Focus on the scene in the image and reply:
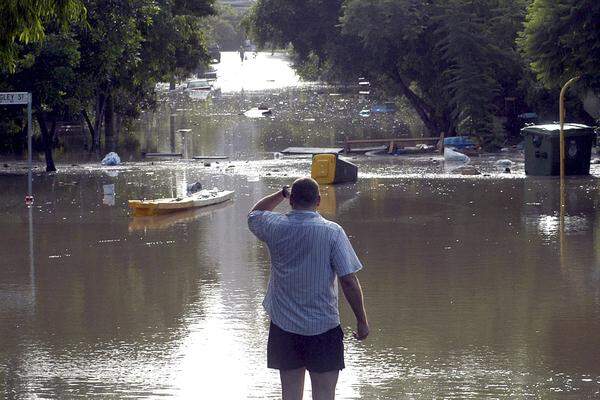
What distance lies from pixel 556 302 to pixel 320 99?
Answer: 69.9 metres

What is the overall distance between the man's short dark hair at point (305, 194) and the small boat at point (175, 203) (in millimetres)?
13273

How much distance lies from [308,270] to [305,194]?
0.42 metres

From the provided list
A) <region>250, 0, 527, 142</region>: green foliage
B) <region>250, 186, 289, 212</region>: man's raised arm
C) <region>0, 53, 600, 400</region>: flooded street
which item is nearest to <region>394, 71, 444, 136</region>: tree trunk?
<region>250, 0, 527, 142</region>: green foliage

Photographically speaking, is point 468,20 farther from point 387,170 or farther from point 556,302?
point 556,302

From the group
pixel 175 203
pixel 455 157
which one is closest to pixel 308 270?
pixel 175 203

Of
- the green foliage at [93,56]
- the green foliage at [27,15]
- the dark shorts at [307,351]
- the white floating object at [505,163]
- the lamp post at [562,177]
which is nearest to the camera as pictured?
the dark shorts at [307,351]

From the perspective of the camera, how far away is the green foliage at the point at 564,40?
929 inches

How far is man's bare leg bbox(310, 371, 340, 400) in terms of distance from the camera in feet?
21.1

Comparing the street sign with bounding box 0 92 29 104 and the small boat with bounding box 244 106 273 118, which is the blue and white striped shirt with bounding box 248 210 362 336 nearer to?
the street sign with bounding box 0 92 29 104

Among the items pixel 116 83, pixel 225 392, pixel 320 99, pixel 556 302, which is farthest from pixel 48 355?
pixel 320 99

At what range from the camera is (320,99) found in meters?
81.0

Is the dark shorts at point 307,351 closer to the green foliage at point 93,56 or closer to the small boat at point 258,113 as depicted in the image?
Answer: the green foliage at point 93,56

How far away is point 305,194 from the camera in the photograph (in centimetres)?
652

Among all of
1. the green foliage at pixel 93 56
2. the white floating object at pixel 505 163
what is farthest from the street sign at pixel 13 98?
the white floating object at pixel 505 163
